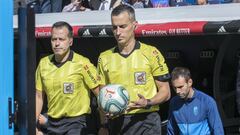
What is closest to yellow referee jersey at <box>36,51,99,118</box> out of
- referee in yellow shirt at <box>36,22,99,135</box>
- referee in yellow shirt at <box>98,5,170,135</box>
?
referee in yellow shirt at <box>36,22,99,135</box>

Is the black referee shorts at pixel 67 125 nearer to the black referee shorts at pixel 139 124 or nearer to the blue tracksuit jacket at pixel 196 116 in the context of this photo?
the black referee shorts at pixel 139 124

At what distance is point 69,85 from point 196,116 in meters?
1.17

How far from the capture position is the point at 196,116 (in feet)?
16.2

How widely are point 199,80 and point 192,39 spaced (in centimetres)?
48

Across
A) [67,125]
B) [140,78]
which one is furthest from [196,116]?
[67,125]

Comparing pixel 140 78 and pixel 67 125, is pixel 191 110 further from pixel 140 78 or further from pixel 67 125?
pixel 67 125

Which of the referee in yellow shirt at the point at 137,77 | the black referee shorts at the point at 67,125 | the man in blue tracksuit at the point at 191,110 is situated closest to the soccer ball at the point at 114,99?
the referee in yellow shirt at the point at 137,77

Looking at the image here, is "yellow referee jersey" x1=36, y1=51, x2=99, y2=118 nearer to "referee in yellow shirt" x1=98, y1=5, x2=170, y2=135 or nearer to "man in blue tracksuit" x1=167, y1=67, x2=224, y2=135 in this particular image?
"referee in yellow shirt" x1=98, y1=5, x2=170, y2=135

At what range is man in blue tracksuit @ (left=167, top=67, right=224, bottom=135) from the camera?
4.91 meters

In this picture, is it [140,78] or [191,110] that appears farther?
[191,110]

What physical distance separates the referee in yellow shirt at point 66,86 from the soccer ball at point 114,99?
0.31 metres

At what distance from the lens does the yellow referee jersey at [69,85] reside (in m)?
4.59

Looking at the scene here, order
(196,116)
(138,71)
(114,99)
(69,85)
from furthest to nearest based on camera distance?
(196,116) < (69,85) < (138,71) < (114,99)

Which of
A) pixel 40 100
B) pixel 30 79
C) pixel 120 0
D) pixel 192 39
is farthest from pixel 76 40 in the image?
pixel 30 79
